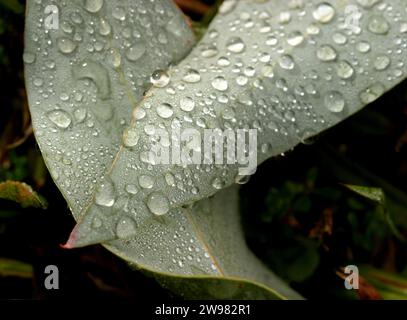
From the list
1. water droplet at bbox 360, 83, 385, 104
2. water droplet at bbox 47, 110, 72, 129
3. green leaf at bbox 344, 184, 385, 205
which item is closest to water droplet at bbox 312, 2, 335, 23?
water droplet at bbox 360, 83, 385, 104

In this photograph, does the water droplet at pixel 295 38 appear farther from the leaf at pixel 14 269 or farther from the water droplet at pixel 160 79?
the leaf at pixel 14 269

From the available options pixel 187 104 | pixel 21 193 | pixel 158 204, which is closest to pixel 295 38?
pixel 187 104

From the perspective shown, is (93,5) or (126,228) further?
(93,5)

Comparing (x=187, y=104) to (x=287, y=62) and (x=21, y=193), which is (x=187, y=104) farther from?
(x=21, y=193)

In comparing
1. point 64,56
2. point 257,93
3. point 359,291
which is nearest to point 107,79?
point 64,56

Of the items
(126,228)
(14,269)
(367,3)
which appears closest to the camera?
(126,228)

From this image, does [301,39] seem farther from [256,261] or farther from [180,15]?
[256,261]
